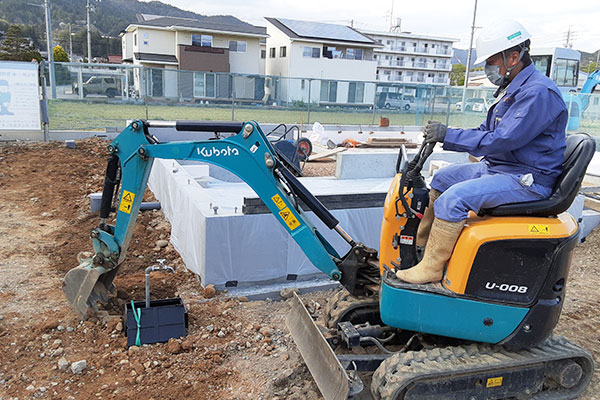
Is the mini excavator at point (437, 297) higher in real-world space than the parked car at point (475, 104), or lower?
lower

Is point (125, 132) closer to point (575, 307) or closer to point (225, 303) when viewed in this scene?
point (225, 303)

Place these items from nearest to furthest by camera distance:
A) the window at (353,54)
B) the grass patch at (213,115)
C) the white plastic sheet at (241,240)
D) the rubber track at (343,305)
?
the rubber track at (343,305) → the white plastic sheet at (241,240) → the grass patch at (213,115) → the window at (353,54)

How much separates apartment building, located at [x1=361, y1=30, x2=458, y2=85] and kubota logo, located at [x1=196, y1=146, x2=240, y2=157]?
241ft

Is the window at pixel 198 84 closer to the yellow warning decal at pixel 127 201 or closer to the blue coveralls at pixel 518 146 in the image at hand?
the yellow warning decal at pixel 127 201

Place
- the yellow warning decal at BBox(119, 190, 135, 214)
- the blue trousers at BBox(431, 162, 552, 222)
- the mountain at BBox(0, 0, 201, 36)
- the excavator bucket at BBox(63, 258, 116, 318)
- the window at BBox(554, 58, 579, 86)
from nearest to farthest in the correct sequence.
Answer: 1. the blue trousers at BBox(431, 162, 552, 222)
2. the yellow warning decal at BBox(119, 190, 135, 214)
3. the excavator bucket at BBox(63, 258, 116, 318)
4. the window at BBox(554, 58, 579, 86)
5. the mountain at BBox(0, 0, 201, 36)

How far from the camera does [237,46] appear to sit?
1725 inches

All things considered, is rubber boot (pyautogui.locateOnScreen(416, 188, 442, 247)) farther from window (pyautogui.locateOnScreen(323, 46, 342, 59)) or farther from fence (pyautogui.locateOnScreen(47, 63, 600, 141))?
window (pyautogui.locateOnScreen(323, 46, 342, 59))

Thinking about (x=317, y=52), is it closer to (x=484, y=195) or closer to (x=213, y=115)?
(x=213, y=115)

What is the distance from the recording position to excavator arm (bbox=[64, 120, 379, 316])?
Result: 161 inches

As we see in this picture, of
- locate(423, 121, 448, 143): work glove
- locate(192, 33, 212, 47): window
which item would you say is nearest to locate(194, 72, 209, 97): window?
locate(423, 121, 448, 143): work glove

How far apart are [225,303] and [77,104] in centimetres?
1677

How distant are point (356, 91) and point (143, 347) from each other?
72.3ft

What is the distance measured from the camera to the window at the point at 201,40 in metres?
42.8

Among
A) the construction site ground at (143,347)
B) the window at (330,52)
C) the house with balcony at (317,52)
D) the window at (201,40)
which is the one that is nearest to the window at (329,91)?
the house with balcony at (317,52)
